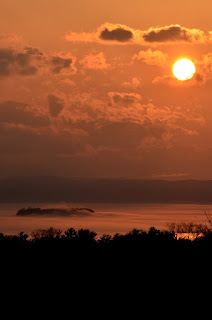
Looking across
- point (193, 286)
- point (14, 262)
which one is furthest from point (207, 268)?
point (14, 262)

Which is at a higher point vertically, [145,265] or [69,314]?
[145,265]

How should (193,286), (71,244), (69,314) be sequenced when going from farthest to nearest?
1. (71,244)
2. (193,286)
3. (69,314)

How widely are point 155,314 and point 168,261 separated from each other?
189cm

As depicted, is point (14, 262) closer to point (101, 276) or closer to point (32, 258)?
point (32, 258)

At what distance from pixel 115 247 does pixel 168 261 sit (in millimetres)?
1621

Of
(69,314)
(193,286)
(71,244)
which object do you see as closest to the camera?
(69,314)

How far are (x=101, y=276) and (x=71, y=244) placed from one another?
1810mm

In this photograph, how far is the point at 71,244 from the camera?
16.7 m

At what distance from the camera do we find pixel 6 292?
1474 centimetres

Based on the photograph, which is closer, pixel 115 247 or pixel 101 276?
pixel 101 276

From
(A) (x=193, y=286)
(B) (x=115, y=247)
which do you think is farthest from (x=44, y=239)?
(A) (x=193, y=286)

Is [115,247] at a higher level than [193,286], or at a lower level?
higher

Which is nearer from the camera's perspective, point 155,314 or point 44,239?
point 155,314

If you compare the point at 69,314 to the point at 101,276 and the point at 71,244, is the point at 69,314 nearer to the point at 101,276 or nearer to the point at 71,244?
the point at 101,276
